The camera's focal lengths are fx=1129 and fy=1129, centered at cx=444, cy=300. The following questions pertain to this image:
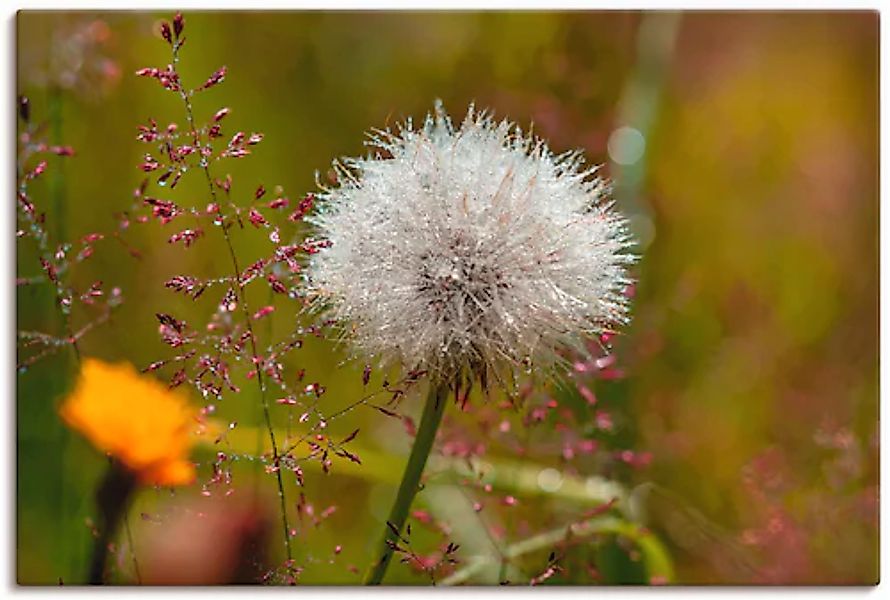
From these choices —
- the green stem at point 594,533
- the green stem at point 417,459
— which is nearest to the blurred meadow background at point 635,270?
the green stem at point 594,533

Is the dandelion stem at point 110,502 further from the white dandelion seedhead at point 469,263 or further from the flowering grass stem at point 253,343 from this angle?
the white dandelion seedhead at point 469,263

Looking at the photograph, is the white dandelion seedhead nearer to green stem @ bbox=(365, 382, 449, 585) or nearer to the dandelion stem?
green stem @ bbox=(365, 382, 449, 585)

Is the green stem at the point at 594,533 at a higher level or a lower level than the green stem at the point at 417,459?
lower

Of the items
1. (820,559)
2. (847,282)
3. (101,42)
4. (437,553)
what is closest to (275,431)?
(437,553)

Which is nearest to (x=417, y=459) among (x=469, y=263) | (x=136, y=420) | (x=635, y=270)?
(x=469, y=263)

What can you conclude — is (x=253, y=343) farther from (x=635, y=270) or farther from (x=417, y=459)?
(x=635, y=270)

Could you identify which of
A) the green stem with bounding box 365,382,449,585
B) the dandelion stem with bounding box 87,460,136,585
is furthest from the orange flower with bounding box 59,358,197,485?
the green stem with bounding box 365,382,449,585

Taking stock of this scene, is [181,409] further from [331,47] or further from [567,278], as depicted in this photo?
[331,47]
